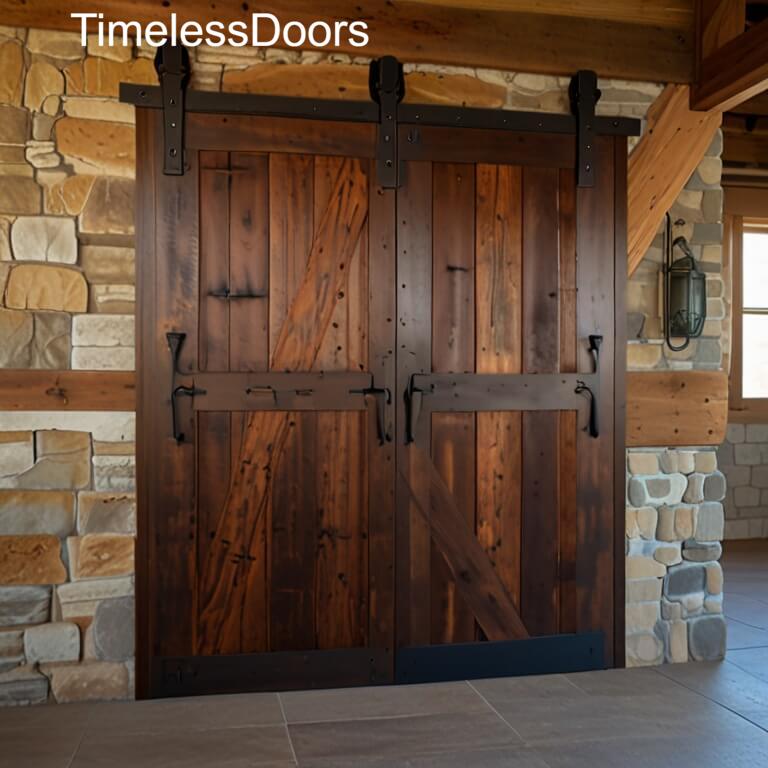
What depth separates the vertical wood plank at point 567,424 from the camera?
359 cm

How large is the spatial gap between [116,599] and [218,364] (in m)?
0.97

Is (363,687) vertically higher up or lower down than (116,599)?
lower down

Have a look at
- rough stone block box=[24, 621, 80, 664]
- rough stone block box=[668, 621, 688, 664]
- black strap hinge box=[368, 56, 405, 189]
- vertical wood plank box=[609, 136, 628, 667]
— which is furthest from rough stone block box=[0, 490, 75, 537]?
rough stone block box=[668, 621, 688, 664]

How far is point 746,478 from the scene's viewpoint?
21.7 feet

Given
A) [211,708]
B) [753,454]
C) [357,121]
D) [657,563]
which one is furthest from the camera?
[753,454]

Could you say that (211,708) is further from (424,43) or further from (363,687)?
(424,43)

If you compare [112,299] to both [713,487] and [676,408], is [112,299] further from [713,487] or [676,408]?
[713,487]

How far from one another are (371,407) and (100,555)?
118 cm

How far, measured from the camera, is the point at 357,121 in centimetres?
340

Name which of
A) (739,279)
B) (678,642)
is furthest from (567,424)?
(739,279)

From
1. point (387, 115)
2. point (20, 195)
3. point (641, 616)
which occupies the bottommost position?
point (641, 616)

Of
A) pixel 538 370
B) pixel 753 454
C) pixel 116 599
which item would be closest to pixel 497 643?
pixel 538 370

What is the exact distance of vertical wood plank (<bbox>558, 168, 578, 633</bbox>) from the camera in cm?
359

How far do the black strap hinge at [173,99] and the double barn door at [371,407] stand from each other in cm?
5
